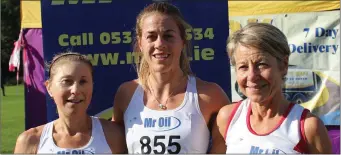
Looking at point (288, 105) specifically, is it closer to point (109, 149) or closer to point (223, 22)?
point (109, 149)

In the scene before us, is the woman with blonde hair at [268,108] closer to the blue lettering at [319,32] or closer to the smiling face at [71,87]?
the smiling face at [71,87]

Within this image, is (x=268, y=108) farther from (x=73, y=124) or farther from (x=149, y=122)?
(x=73, y=124)

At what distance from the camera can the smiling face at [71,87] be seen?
8.02ft

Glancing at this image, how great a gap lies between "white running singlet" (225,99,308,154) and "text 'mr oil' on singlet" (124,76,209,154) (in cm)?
30

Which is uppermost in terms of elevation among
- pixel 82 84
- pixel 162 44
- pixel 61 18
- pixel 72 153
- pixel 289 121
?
pixel 61 18

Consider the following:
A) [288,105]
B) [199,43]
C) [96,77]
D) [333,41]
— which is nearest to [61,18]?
[96,77]

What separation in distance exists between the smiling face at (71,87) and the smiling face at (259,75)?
2.66ft

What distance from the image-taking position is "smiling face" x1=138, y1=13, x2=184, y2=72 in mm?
2547

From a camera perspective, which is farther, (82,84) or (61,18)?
(61,18)

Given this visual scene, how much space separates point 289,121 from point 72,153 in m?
1.08

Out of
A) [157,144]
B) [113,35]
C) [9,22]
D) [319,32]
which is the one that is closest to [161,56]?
[157,144]

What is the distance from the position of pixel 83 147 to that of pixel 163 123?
43cm

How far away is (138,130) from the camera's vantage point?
2.60 m

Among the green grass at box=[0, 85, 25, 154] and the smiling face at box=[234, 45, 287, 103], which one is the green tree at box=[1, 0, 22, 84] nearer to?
the green grass at box=[0, 85, 25, 154]
